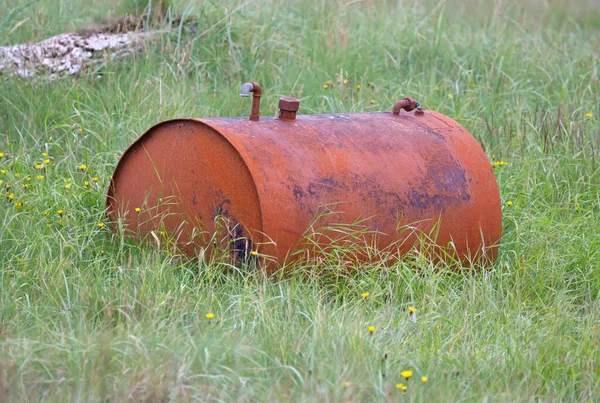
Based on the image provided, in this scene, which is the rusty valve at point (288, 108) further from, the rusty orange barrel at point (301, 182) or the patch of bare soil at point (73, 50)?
the patch of bare soil at point (73, 50)

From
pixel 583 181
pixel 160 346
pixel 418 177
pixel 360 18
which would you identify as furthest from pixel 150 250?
pixel 360 18

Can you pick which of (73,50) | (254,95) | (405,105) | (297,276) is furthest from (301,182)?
(73,50)

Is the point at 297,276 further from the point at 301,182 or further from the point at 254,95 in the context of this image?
the point at 254,95

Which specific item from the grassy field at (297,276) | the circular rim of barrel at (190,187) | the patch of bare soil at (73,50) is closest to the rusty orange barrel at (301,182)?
the circular rim of barrel at (190,187)

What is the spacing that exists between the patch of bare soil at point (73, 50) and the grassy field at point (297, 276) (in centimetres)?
11

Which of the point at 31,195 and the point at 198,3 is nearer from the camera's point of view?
the point at 31,195

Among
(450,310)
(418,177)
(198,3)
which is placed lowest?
(450,310)

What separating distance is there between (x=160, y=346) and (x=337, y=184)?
100cm

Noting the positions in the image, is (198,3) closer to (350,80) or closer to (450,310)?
(350,80)

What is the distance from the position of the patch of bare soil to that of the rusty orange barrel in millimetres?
1797

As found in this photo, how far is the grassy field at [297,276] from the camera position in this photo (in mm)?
2221

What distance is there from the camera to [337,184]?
9.59ft

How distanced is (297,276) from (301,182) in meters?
0.35

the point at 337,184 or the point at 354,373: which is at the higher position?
the point at 337,184
